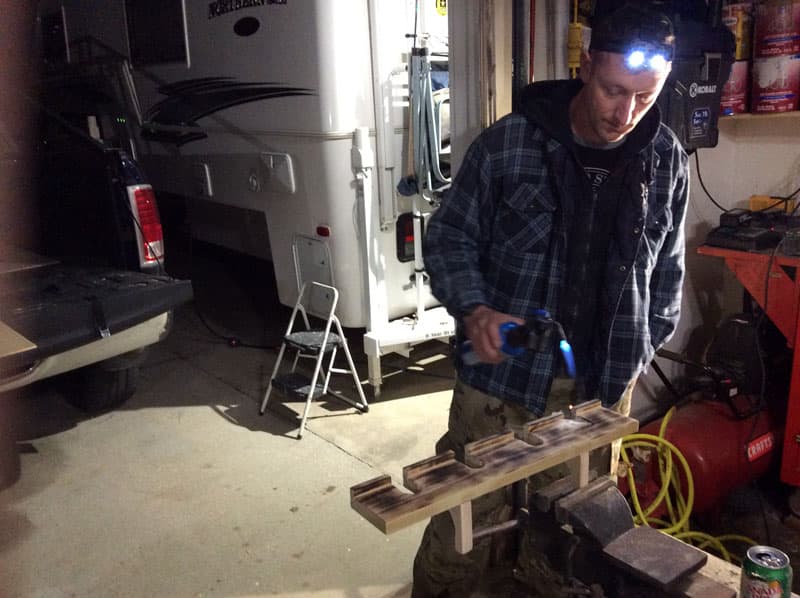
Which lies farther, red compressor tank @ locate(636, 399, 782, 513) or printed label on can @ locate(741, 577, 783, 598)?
red compressor tank @ locate(636, 399, 782, 513)

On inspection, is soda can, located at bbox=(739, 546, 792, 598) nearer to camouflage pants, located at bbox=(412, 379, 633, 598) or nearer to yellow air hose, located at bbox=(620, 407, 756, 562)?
camouflage pants, located at bbox=(412, 379, 633, 598)

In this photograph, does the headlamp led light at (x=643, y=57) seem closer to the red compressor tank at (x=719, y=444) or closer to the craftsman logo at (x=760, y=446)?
the red compressor tank at (x=719, y=444)

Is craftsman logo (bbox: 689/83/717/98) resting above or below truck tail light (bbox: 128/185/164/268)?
above

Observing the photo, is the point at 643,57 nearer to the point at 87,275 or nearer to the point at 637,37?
the point at 637,37

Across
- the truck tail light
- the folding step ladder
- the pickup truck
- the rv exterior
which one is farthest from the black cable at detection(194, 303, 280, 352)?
the truck tail light

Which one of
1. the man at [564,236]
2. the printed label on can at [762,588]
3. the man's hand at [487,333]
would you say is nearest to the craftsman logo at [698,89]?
the man at [564,236]

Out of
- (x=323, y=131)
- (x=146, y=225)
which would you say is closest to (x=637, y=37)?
(x=323, y=131)

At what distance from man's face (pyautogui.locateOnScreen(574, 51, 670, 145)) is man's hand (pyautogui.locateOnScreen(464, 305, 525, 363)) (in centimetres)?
57

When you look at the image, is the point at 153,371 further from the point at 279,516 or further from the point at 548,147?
the point at 548,147

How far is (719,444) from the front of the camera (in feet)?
9.51

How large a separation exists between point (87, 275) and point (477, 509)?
2622mm

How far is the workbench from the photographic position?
2.86m

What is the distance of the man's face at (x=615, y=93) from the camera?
1719 millimetres

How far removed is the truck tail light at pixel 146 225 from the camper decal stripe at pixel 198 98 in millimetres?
910
